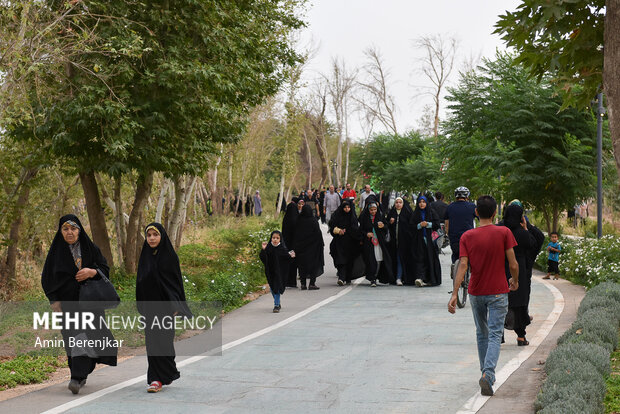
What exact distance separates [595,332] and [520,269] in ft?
3.92

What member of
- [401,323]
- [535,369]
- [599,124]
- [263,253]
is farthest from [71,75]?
[599,124]

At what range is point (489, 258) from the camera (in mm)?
7566

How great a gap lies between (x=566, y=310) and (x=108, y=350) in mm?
8031

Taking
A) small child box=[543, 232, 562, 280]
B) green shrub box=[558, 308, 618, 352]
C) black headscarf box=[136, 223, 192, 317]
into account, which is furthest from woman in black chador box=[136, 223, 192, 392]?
small child box=[543, 232, 562, 280]

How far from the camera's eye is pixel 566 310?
511 inches

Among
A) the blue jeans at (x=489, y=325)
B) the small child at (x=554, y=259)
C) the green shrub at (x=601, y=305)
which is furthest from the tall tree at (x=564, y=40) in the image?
the small child at (x=554, y=259)

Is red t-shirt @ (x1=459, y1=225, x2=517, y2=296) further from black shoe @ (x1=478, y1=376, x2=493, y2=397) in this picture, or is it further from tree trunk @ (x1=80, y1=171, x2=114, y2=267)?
tree trunk @ (x1=80, y1=171, x2=114, y2=267)

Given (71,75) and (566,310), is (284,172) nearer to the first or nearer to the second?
(71,75)

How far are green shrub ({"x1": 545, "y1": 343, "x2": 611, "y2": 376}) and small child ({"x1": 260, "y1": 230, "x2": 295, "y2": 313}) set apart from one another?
240 inches

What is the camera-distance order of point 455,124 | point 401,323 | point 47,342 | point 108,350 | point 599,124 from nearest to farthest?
point 108,350 → point 47,342 → point 401,323 → point 599,124 → point 455,124

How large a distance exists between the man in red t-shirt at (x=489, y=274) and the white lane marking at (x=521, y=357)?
0.28 m

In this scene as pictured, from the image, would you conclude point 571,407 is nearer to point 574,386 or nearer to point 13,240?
point 574,386

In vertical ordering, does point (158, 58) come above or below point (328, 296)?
above

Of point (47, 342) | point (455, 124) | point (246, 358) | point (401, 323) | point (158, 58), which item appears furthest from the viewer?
point (455, 124)
